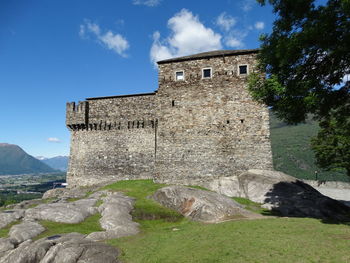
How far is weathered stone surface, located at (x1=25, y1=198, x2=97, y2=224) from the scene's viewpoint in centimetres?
1686

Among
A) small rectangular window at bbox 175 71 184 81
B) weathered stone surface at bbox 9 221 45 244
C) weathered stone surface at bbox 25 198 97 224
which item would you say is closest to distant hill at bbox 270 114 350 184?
small rectangular window at bbox 175 71 184 81

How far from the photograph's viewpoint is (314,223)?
12867 millimetres

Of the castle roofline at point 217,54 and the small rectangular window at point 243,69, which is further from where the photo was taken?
the small rectangular window at point 243,69

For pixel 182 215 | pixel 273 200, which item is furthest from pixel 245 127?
pixel 182 215

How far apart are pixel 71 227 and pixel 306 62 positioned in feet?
57.8

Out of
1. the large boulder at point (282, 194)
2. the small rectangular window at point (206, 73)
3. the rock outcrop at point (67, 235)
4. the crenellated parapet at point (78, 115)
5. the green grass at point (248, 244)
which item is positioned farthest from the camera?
the crenellated parapet at point (78, 115)

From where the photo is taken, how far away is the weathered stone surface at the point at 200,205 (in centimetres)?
1672

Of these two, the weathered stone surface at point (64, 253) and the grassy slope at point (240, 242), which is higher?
the grassy slope at point (240, 242)

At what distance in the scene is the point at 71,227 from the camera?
50.7 ft

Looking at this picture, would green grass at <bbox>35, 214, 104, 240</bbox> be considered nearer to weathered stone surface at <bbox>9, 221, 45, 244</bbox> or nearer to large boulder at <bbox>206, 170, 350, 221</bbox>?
weathered stone surface at <bbox>9, 221, 45, 244</bbox>

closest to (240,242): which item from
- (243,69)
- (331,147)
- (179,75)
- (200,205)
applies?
(200,205)

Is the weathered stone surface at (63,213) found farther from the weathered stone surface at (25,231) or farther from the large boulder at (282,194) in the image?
the large boulder at (282,194)

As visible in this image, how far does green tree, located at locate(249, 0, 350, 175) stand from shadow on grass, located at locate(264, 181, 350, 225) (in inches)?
324

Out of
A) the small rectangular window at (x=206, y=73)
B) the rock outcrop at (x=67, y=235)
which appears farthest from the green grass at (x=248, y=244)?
the small rectangular window at (x=206, y=73)
